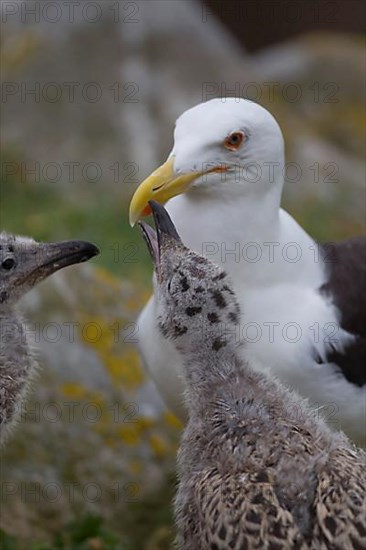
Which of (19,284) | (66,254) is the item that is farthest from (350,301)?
(19,284)

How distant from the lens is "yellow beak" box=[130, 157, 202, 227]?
18.6ft

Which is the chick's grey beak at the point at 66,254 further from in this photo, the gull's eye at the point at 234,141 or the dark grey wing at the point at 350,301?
the dark grey wing at the point at 350,301

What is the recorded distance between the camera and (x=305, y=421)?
4.98 meters

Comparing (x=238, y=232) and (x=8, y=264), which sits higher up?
(x=238, y=232)

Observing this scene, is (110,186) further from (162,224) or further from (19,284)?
(162,224)

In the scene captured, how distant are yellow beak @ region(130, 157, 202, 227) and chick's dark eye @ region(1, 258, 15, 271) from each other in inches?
22.2

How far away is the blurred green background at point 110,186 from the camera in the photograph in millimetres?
6734

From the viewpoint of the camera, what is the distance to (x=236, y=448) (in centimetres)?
480

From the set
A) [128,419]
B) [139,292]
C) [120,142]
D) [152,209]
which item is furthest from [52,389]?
[120,142]

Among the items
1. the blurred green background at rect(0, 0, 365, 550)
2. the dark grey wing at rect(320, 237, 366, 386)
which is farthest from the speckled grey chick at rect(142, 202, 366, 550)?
the blurred green background at rect(0, 0, 365, 550)

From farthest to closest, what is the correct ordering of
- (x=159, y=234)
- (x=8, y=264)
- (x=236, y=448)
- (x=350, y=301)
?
Answer: 1. (x=350, y=301)
2. (x=8, y=264)
3. (x=159, y=234)
4. (x=236, y=448)

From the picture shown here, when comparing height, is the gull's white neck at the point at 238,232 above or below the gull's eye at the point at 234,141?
below

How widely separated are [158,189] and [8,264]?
76 cm

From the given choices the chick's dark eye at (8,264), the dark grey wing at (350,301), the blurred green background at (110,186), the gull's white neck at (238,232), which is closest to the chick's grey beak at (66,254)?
the chick's dark eye at (8,264)
